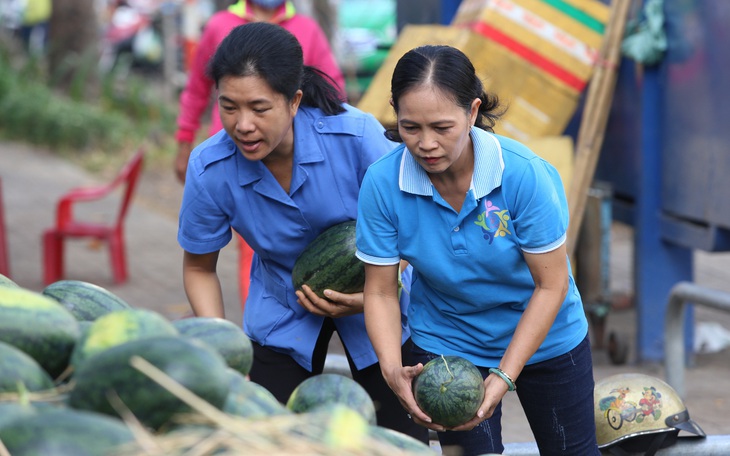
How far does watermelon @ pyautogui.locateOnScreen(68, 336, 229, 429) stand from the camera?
1797mm

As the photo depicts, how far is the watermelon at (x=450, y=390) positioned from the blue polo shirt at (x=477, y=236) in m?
0.22

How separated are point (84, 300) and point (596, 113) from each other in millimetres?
4121

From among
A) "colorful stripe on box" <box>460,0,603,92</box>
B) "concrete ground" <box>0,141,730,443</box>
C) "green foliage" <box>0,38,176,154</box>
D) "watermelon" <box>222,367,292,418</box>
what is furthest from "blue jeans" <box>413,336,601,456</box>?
"green foliage" <box>0,38,176,154</box>

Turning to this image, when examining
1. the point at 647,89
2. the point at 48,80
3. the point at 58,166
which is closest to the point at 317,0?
the point at 58,166

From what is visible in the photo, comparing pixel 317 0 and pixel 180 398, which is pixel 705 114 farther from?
pixel 317 0

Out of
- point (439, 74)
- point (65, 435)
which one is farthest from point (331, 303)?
point (65, 435)

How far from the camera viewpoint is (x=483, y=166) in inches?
117

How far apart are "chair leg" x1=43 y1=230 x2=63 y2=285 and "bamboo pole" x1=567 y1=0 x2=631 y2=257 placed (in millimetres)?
3980

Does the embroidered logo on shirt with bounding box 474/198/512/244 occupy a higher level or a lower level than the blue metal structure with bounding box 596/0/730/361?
higher

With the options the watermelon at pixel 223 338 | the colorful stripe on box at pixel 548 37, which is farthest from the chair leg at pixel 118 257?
the watermelon at pixel 223 338

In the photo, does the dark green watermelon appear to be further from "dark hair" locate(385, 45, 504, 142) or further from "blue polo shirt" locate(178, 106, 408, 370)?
"blue polo shirt" locate(178, 106, 408, 370)

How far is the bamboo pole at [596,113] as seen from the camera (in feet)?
19.6

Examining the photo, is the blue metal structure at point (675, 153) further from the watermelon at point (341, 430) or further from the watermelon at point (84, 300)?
the watermelon at point (341, 430)

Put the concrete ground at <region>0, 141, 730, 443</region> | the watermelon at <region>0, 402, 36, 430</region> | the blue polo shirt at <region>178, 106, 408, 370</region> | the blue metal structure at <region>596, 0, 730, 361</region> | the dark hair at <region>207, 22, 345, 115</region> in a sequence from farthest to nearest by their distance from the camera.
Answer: the concrete ground at <region>0, 141, 730, 443</region> → the blue metal structure at <region>596, 0, 730, 361</region> → the blue polo shirt at <region>178, 106, 408, 370</region> → the dark hair at <region>207, 22, 345, 115</region> → the watermelon at <region>0, 402, 36, 430</region>
